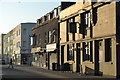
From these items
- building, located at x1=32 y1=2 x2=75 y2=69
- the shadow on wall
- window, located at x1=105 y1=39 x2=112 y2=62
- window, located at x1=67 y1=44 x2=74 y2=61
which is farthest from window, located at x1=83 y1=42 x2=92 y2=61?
building, located at x1=32 y1=2 x2=75 y2=69

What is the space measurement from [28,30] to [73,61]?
178 ft

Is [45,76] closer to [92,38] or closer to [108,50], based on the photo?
[92,38]

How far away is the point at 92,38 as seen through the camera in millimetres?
34938

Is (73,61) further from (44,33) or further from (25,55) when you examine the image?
(25,55)

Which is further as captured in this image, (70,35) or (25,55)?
(25,55)

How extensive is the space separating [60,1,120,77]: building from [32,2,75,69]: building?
155 inches

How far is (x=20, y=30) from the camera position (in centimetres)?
9412

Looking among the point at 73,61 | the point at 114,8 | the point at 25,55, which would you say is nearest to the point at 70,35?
the point at 73,61

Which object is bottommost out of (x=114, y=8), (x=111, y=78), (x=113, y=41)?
(x=111, y=78)

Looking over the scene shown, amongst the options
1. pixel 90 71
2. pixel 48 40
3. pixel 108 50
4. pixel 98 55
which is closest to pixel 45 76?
pixel 90 71

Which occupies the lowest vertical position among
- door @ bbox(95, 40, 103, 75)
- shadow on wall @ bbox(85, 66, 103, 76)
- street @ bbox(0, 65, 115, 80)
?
street @ bbox(0, 65, 115, 80)

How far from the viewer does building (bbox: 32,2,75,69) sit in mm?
49062

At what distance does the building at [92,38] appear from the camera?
30.3 meters

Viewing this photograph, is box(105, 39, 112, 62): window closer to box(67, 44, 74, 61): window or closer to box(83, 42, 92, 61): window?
box(83, 42, 92, 61): window
